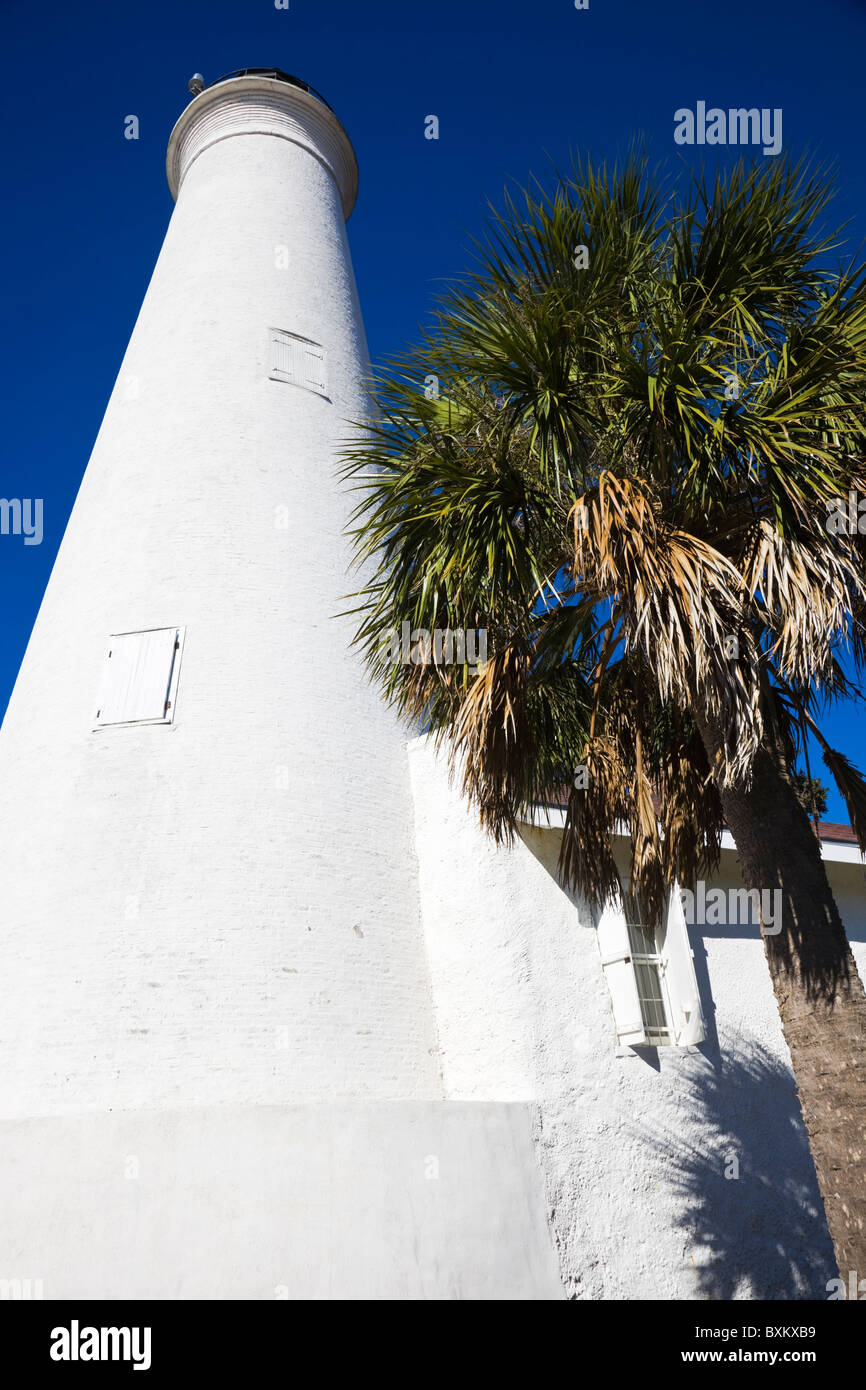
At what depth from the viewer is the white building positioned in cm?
596

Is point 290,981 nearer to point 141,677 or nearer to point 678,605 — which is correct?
point 141,677

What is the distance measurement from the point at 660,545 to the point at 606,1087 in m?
4.90

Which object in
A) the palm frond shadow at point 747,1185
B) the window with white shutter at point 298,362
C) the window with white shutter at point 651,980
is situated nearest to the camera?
the palm frond shadow at point 747,1185

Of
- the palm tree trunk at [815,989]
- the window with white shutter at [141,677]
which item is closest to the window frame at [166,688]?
the window with white shutter at [141,677]

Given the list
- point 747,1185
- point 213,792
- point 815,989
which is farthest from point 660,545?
point 747,1185

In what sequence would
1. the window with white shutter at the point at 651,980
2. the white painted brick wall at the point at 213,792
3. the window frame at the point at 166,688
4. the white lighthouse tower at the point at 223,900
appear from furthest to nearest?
1. the window with white shutter at the point at 651,980
2. the window frame at the point at 166,688
3. the white painted brick wall at the point at 213,792
4. the white lighthouse tower at the point at 223,900

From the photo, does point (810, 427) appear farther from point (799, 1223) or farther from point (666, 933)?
point (799, 1223)

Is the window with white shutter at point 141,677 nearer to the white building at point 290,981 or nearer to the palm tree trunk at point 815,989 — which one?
the white building at point 290,981

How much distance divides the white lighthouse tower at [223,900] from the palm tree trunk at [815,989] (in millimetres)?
2776

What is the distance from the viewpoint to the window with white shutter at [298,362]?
408 inches

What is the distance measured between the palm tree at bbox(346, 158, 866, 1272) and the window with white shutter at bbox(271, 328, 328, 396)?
14.6ft

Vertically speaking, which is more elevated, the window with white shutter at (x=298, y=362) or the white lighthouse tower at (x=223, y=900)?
the window with white shutter at (x=298, y=362)

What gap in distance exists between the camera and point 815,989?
485 cm

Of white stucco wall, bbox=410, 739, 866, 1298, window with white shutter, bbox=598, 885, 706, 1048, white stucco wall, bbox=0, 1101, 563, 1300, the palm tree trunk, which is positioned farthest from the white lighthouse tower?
the palm tree trunk
